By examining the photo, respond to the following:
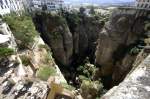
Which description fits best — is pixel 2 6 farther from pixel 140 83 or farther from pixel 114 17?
pixel 140 83

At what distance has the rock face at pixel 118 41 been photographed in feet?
164

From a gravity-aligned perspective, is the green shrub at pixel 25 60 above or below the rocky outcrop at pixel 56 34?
above

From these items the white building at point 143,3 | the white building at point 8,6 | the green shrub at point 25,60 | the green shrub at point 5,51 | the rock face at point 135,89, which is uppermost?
the rock face at point 135,89

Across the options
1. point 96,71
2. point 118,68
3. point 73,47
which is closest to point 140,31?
point 118,68

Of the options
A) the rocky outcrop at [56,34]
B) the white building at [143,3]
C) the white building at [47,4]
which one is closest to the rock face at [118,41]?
the white building at [143,3]

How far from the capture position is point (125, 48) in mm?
51500

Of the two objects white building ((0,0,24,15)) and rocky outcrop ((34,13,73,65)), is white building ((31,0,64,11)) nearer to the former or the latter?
rocky outcrop ((34,13,73,65))

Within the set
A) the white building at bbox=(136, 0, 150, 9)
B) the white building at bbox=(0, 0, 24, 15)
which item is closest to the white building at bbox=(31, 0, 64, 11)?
the white building at bbox=(0, 0, 24, 15)

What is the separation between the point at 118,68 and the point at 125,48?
14.4 ft

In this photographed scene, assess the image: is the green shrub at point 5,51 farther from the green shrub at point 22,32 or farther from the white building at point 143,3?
the white building at point 143,3

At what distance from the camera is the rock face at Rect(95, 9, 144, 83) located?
4994 cm

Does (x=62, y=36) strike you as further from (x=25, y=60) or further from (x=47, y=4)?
(x=25, y=60)

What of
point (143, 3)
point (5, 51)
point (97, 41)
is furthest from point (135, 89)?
point (97, 41)

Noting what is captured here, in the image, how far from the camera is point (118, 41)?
174 ft
